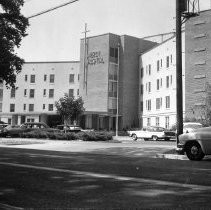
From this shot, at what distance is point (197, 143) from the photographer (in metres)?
15.9

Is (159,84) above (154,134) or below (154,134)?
above

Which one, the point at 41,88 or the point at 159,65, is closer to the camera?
the point at 159,65

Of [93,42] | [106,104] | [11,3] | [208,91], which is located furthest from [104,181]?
[93,42]

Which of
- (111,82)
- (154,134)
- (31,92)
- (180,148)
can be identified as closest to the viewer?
(180,148)

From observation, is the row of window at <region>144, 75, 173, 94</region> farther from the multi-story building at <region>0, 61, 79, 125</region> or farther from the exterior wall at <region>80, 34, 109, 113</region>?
the multi-story building at <region>0, 61, 79, 125</region>

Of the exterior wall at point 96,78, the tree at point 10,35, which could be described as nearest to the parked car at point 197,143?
the tree at point 10,35

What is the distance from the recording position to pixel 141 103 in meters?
67.9

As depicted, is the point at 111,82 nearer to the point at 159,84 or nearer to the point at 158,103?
the point at 159,84

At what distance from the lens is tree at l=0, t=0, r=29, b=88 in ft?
99.5

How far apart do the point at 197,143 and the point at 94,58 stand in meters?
53.7

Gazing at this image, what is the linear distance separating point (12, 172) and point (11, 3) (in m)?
21.9

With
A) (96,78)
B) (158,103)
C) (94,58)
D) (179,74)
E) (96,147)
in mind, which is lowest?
(96,147)

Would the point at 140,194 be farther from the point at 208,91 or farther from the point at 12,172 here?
the point at 208,91

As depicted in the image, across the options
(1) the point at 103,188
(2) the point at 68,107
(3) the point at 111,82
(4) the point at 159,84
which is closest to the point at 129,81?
(3) the point at 111,82
